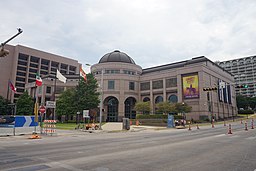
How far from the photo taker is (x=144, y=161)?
27.1 feet

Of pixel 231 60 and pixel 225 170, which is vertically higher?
pixel 231 60

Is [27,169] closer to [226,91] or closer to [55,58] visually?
[226,91]

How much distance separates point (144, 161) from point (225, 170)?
2.87 m

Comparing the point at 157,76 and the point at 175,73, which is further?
the point at 157,76

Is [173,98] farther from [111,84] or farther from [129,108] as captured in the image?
[111,84]

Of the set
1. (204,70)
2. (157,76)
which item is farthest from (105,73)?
(204,70)

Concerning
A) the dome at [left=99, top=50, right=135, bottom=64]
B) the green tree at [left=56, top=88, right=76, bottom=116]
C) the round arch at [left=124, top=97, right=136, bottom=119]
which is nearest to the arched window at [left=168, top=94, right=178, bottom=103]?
the round arch at [left=124, top=97, right=136, bottom=119]

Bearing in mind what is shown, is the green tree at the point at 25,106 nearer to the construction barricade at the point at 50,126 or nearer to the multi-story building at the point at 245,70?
the construction barricade at the point at 50,126

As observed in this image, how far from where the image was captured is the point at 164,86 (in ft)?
221

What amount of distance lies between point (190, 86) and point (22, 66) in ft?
241

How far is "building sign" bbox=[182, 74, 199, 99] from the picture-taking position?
59.4 metres

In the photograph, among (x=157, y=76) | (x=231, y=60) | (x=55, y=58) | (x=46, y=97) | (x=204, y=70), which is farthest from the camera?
(x=231, y=60)

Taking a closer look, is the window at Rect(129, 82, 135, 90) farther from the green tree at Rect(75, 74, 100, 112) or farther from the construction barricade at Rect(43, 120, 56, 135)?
the construction barricade at Rect(43, 120, 56, 135)

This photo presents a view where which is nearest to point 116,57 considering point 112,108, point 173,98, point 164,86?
point 112,108
